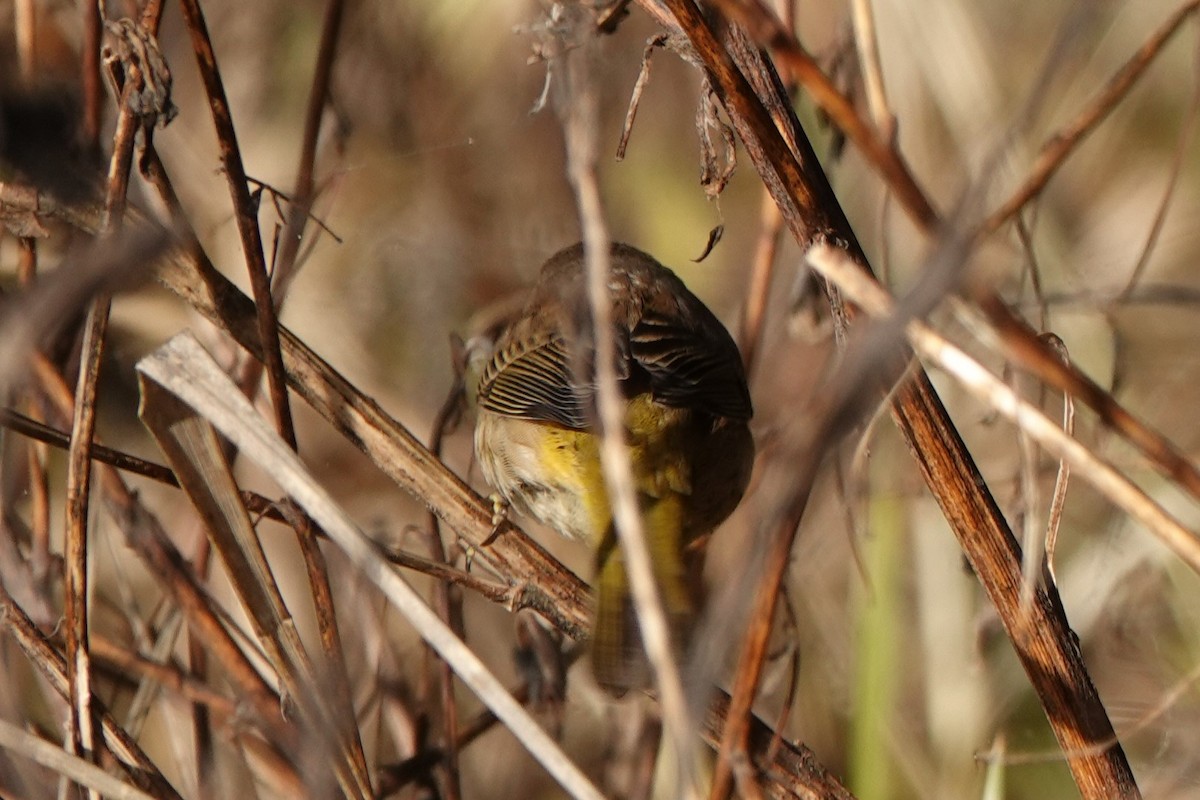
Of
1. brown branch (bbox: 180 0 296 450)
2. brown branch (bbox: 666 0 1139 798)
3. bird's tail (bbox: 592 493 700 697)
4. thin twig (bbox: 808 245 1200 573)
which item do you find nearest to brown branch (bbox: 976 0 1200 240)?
thin twig (bbox: 808 245 1200 573)

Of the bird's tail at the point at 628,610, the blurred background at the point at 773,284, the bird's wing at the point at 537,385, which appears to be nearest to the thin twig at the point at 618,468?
the bird's tail at the point at 628,610

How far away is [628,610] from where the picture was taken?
2143 mm

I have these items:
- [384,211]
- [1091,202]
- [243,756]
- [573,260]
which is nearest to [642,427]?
[573,260]

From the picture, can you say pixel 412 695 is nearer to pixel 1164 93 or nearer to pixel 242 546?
pixel 242 546

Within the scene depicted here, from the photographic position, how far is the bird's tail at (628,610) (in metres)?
2.00

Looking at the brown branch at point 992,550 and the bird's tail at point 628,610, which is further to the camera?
the bird's tail at point 628,610

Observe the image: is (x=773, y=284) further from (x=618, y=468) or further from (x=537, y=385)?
(x=618, y=468)

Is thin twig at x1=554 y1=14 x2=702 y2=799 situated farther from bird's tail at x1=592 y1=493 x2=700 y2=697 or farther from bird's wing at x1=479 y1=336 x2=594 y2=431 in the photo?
bird's wing at x1=479 y1=336 x2=594 y2=431

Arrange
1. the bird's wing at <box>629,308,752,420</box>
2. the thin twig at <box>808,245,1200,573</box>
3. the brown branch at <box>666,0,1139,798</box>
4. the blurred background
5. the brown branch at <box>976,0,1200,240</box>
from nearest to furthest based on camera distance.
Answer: the thin twig at <box>808,245,1200,573</box> < the brown branch at <box>976,0,1200,240</box> < the brown branch at <box>666,0,1139,798</box> < the bird's wing at <box>629,308,752,420</box> < the blurred background

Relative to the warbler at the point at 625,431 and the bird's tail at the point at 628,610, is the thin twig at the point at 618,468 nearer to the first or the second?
the bird's tail at the point at 628,610

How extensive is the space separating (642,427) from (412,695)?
86 cm

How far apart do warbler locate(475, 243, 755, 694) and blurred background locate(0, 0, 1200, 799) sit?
0.29 meters

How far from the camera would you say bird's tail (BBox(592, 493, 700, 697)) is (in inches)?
78.7

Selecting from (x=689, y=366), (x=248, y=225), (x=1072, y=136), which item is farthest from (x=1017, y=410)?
(x=689, y=366)
